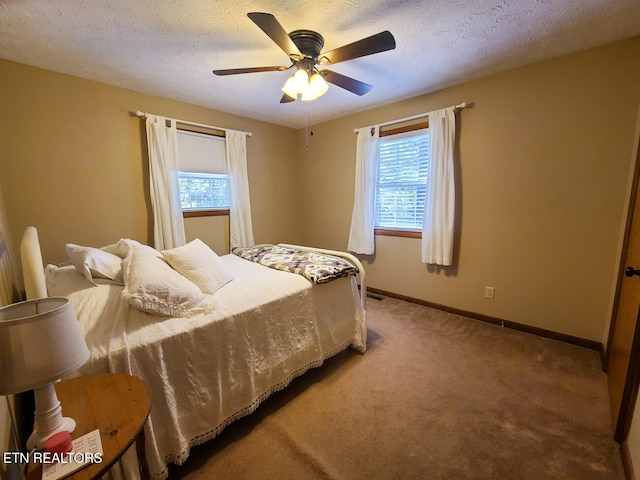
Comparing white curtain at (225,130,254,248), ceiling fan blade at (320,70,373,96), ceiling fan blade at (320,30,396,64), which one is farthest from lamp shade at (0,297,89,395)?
white curtain at (225,130,254,248)

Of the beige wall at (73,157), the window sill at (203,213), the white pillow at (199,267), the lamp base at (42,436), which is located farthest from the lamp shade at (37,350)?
the window sill at (203,213)

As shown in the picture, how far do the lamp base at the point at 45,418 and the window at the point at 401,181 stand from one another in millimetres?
3198

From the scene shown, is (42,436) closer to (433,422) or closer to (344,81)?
(433,422)

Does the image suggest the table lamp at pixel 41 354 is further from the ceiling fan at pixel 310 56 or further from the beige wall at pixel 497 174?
the beige wall at pixel 497 174

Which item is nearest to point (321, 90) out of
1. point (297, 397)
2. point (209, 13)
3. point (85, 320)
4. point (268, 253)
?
point (209, 13)

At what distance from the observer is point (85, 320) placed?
1259mm

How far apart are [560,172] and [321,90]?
2.14 m

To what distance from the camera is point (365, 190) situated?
356 cm

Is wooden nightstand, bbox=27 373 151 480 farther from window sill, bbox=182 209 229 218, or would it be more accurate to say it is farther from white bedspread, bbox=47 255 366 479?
window sill, bbox=182 209 229 218

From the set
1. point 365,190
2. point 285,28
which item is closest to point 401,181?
point 365,190

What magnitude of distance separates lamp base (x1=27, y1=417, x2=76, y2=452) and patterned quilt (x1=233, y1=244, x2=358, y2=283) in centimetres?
138

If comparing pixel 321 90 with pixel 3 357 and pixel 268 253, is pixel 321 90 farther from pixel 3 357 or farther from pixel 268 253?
pixel 3 357

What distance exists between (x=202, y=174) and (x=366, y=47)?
2.52 m

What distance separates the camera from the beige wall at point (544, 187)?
212cm
